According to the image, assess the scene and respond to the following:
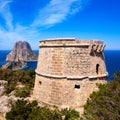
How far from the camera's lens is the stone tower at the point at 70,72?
674 inches

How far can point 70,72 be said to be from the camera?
56.4 ft

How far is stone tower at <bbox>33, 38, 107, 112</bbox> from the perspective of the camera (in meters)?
17.1

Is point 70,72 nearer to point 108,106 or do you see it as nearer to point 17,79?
point 108,106

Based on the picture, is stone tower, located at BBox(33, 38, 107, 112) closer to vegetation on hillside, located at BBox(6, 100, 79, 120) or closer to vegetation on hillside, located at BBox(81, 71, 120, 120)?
vegetation on hillside, located at BBox(6, 100, 79, 120)

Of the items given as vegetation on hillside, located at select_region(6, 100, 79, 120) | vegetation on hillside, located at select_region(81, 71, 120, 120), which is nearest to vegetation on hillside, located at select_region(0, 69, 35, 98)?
vegetation on hillside, located at select_region(6, 100, 79, 120)

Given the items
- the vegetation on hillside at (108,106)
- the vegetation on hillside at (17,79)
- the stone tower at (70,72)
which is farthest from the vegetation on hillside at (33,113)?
the vegetation on hillside at (17,79)

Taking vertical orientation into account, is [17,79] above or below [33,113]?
above

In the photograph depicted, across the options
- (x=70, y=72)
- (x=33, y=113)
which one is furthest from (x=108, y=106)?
(x=33, y=113)

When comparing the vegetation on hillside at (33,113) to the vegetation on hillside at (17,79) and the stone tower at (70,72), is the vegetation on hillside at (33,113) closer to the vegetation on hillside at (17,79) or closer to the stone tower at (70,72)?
the stone tower at (70,72)

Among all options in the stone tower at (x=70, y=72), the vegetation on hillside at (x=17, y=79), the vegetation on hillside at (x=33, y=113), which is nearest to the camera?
the vegetation on hillside at (x=33, y=113)

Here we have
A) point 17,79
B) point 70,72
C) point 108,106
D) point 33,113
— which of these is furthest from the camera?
point 17,79

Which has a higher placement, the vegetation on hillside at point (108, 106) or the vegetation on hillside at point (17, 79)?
the vegetation on hillside at point (17, 79)

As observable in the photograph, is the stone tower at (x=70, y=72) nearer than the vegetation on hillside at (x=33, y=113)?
No

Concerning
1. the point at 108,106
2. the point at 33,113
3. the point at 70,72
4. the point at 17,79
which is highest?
the point at 70,72
